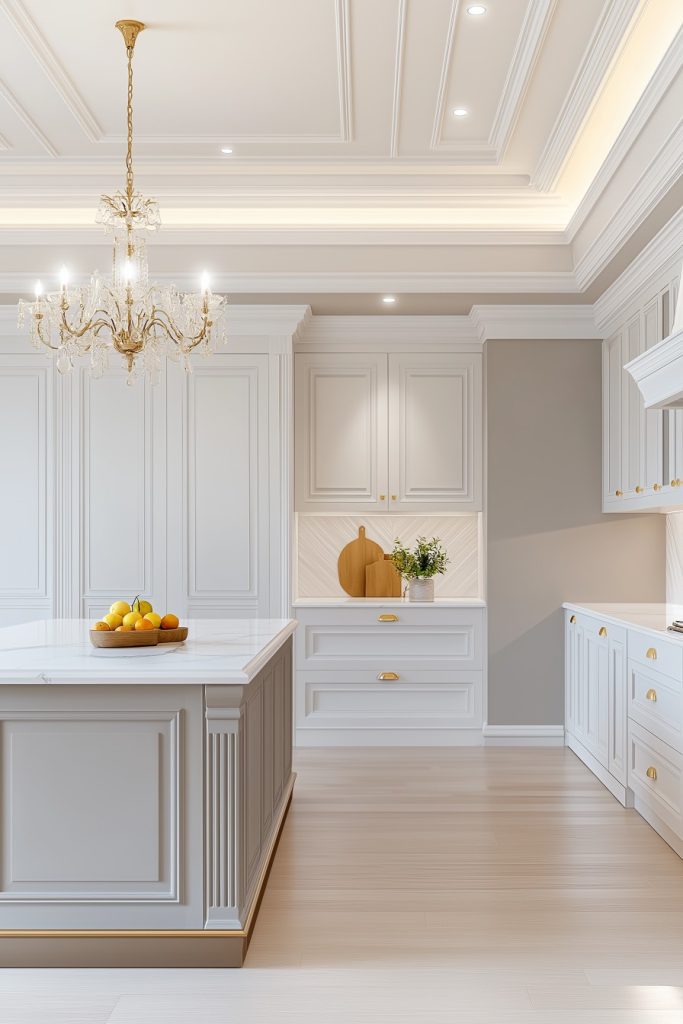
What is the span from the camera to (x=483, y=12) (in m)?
3.30

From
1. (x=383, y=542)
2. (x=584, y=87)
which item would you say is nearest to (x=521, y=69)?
(x=584, y=87)

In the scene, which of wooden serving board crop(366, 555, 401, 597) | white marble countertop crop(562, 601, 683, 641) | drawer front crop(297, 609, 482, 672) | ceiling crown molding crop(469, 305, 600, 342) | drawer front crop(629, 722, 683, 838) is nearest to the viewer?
drawer front crop(629, 722, 683, 838)

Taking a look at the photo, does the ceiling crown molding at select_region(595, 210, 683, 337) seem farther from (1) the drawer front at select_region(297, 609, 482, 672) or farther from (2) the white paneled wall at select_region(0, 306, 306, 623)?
(1) the drawer front at select_region(297, 609, 482, 672)

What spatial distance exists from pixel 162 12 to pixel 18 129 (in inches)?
48.4

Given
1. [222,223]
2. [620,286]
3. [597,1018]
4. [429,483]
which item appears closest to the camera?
[597,1018]

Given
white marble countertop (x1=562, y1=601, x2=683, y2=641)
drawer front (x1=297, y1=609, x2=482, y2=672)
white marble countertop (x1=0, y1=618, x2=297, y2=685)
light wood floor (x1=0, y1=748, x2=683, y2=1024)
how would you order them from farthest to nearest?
drawer front (x1=297, y1=609, x2=482, y2=672), white marble countertop (x1=562, y1=601, x2=683, y2=641), white marble countertop (x1=0, y1=618, x2=297, y2=685), light wood floor (x1=0, y1=748, x2=683, y2=1024)

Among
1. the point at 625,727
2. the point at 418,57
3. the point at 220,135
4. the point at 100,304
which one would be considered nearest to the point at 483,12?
the point at 418,57

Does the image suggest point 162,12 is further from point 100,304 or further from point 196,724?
point 196,724

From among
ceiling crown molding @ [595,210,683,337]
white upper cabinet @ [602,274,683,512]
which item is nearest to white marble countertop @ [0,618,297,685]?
white upper cabinet @ [602,274,683,512]

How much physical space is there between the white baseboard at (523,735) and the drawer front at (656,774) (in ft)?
4.22

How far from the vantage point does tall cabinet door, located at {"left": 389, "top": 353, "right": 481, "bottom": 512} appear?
221 inches

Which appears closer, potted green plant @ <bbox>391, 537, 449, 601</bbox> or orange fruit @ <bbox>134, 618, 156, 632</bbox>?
orange fruit @ <bbox>134, 618, 156, 632</bbox>

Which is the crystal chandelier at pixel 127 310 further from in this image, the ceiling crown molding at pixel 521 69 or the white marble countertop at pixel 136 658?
the ceiling crown molding at pixel 521 69

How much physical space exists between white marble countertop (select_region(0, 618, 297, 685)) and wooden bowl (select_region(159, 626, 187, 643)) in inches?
1.1
